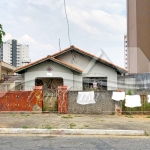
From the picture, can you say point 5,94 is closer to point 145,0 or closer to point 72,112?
point 72,112

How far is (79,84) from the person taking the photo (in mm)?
19500

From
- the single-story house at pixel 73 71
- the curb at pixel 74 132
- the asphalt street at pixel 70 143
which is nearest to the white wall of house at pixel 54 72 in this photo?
the single-story house at pixel 73 71

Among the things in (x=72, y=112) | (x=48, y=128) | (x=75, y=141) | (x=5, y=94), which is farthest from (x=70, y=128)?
(x=5, y=94)

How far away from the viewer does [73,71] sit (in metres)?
19.4

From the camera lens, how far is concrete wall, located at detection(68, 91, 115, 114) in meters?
12.5

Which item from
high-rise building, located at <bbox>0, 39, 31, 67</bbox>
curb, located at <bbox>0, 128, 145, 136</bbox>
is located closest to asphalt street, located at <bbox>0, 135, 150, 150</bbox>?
curb, located at <bbox>0, 128, 145, 136</bbox>

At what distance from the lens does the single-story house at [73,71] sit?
1927 centimetres

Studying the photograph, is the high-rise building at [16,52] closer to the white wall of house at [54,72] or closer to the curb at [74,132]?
the white wall of house at [54,72]

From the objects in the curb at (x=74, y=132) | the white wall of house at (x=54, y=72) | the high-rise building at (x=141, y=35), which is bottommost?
the curb at (x=74, y=132)

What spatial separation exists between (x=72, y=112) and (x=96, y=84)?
7.49m

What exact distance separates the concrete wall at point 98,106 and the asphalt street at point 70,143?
500 cm

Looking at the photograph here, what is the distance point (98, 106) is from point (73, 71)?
23.7ft

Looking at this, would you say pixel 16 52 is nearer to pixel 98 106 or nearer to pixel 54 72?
pixel 54 72

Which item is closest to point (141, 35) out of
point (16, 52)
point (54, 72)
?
point (54, 72)
